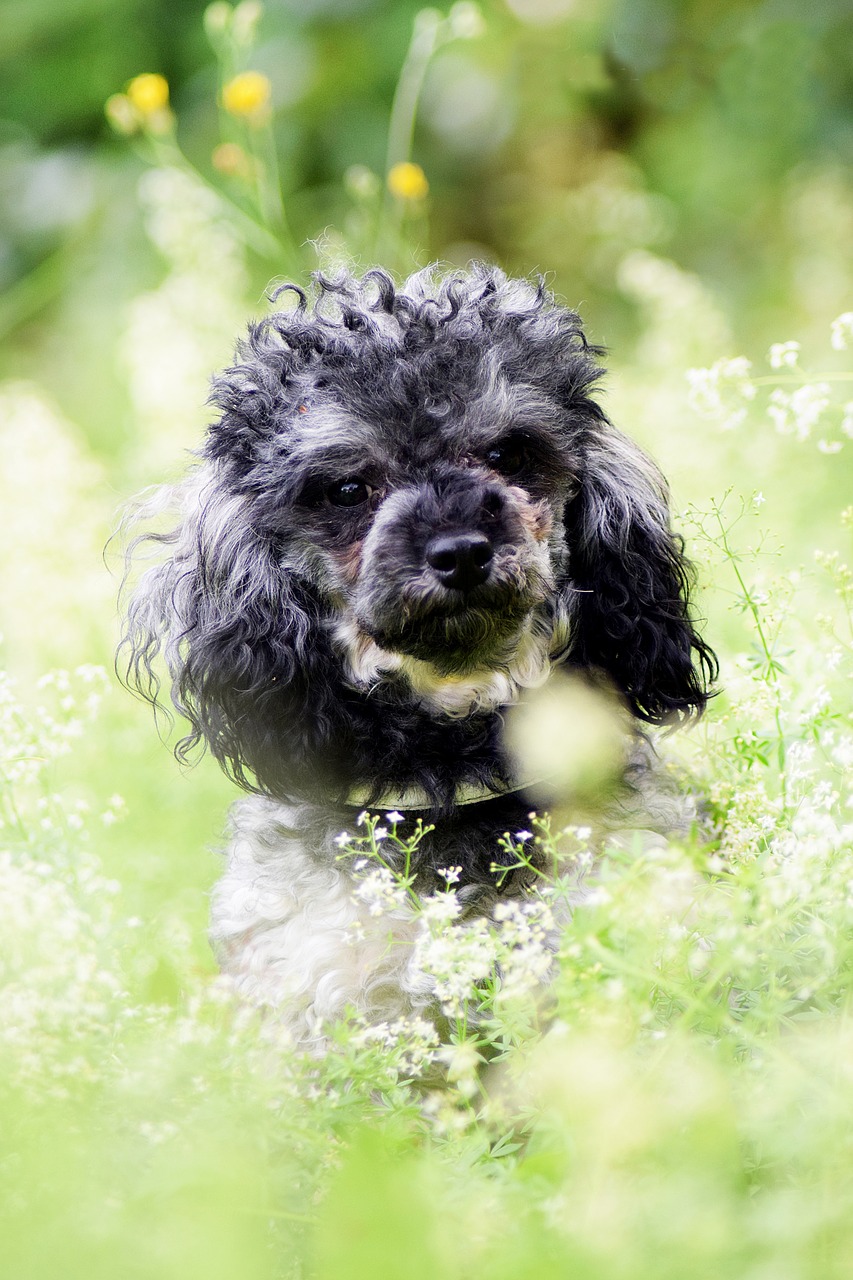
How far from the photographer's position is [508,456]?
2.60m

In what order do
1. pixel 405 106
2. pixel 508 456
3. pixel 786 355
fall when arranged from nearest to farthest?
pixel 786 355
pixel 508 456
pixel 405 106

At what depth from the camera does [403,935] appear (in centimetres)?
246

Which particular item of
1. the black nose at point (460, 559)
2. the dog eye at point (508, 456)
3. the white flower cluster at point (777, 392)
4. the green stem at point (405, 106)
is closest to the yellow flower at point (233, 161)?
the green stem at point (405, 106)

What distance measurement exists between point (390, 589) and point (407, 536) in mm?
106

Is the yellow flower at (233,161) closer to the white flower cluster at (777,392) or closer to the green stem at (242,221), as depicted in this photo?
the green stem at (242,221)

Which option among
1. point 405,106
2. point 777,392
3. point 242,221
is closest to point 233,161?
point 242,221

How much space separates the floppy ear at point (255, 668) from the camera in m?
2.60

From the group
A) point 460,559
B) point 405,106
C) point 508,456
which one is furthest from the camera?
point 405,106

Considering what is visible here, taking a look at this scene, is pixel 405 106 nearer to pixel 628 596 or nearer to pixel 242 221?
pixel 242 221

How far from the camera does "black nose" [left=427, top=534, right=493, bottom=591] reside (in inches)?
91.7

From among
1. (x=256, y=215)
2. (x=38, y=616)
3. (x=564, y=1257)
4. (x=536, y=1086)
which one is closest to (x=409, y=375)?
(x=536, y=1086)

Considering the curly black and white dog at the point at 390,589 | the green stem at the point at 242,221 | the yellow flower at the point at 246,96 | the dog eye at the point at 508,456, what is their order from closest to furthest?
the curly black and white dog at the point at 390,589, the dog eye at the point at 508,456, the yellow flower at the point at 246,96, the green stem at the point at 242,221

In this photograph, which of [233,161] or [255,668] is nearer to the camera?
[255,668]

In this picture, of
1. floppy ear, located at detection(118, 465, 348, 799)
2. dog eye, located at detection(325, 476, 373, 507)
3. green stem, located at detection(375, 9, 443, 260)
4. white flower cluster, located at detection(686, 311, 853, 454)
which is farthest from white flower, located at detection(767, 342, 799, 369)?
green stem, located at detection(375, 9, 443, 260)
